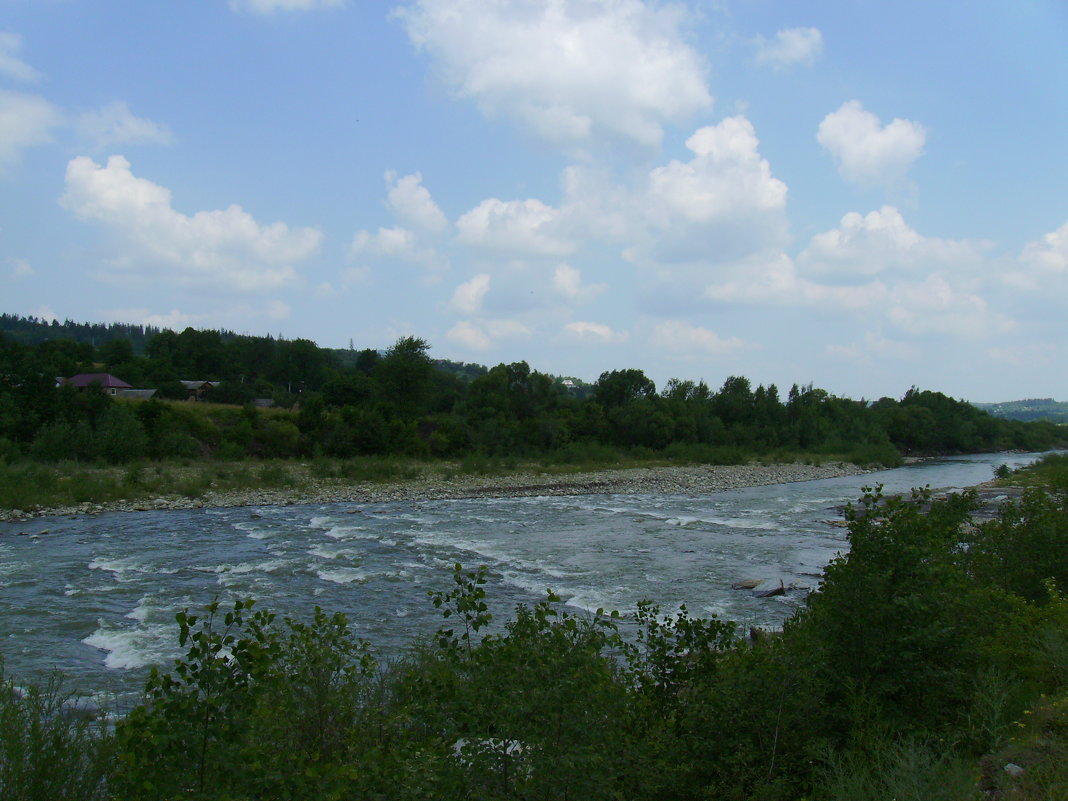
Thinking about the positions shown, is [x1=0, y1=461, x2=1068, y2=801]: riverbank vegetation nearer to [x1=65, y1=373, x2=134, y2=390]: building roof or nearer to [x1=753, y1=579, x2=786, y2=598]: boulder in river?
[x1=753, y1=579, x2=786, y2=598]: boulder in river

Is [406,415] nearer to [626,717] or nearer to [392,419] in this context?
[392,419]

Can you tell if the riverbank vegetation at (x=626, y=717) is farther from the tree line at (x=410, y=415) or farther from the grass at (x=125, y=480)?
the tree line at (x=410, y=415)

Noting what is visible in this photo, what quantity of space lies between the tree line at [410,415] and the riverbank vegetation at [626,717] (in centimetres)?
3881

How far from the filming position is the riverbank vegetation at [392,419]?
40.6m

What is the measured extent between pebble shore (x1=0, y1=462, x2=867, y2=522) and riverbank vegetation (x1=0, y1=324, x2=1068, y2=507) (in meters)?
2.04

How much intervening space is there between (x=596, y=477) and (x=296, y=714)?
1749 inches

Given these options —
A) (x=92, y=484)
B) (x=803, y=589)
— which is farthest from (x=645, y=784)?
(x=92, y=484)

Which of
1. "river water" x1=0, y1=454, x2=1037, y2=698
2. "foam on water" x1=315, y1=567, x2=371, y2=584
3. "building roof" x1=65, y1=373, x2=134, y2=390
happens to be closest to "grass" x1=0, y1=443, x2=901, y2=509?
"river water" x1=0, y1=454, x2=1037, y2=698

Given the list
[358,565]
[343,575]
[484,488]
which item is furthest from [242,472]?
[343,575]

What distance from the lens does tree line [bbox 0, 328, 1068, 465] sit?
4253cm

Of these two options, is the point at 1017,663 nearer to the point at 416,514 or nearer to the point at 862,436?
the point at 416,514

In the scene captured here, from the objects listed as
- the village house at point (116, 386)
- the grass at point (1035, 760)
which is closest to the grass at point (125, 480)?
the village house at point (116, 386)

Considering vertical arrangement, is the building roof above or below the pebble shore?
above

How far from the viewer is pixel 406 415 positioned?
62.6 meters
